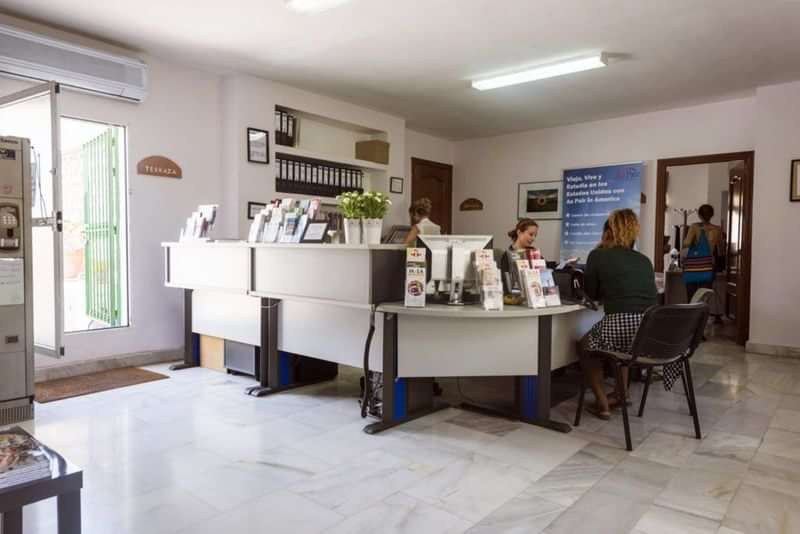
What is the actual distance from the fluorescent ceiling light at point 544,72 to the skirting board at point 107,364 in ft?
13.0

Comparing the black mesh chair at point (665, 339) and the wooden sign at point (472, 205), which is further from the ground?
the wooden sign at point (472, 205)

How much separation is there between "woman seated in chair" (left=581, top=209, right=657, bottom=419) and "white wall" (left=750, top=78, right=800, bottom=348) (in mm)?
3071

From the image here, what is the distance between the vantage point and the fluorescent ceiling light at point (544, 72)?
14.7ft

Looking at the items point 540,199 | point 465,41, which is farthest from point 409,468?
point 540,199

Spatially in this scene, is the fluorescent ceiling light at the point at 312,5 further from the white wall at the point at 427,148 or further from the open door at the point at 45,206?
the white wall at the point at 427,148

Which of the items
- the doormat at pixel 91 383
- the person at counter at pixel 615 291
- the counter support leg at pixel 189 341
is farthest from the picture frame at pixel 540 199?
the doormat at pixel 91 383

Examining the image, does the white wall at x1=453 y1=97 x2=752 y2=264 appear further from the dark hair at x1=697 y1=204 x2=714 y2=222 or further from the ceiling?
the dark hair at x1=697 y1=204 x2=714 y2=222

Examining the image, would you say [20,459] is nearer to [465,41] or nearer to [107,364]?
[107,364]

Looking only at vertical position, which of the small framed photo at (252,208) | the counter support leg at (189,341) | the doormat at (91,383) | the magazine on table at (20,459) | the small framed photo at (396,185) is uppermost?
the small framed photo at (396,185)

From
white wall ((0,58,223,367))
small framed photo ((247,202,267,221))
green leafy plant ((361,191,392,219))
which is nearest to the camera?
green leafy plant ((361,191,392,219))

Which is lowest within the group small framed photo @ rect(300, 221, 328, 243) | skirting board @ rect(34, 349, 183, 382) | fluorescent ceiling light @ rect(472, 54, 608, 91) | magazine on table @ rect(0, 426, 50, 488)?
skirting board @ rect(34, 349, 183, 382)

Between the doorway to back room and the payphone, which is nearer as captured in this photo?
the payphone

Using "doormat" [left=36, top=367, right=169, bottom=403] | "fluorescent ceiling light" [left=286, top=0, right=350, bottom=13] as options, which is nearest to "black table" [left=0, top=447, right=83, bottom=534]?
"doormat" [left=36, top=367, right=169, bottom=403]

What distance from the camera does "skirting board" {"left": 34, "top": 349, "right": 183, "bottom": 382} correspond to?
4.01 meters
